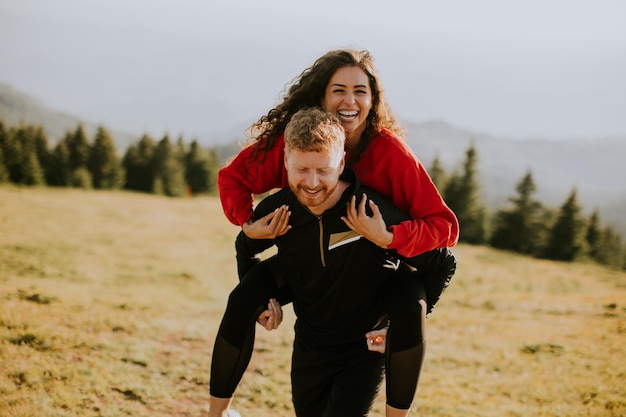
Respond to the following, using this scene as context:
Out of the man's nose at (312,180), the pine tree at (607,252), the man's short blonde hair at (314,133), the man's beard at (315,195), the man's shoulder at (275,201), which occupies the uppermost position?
the man's short blonde hair at (314,133)

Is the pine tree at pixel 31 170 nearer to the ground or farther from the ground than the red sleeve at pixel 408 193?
nearer to the ground

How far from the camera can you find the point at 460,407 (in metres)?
5.75

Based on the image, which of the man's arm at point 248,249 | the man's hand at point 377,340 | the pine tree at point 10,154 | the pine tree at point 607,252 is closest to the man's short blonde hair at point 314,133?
the man's arm at point 248,249

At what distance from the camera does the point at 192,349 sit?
729 centimetres

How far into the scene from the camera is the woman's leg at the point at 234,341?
3389mm

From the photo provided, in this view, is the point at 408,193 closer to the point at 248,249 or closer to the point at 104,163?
the point at 248,249

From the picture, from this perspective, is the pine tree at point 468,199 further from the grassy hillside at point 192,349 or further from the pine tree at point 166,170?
the pine tree at point 166,170

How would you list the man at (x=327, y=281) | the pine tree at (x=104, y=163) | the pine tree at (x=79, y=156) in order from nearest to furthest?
1. the man at (x=327, y=281)
2. the pine tree at (x=79, y=156)
3. the pine tree at (x=104, y=163)

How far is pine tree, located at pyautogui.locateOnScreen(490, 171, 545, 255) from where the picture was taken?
44.8 metres

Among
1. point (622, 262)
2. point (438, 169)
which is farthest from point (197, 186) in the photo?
point (622, 262)

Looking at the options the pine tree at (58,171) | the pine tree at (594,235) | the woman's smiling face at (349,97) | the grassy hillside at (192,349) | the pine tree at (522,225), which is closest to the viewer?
the woman's smiling face at (349,97)

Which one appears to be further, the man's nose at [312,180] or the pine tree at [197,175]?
the pine tree at [197,175]

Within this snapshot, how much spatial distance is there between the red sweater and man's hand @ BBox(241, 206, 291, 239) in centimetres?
26

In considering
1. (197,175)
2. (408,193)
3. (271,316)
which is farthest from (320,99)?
(197,175)
